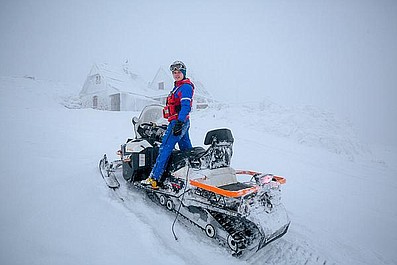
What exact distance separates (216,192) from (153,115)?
8.27 feet

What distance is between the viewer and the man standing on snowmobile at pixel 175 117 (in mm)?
3316

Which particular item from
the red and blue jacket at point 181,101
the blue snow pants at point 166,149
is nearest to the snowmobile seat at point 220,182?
the blue snow pants at point 166,149

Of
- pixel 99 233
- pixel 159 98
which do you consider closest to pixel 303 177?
pixel 99 233

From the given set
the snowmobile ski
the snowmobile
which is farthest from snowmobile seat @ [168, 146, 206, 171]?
the snowmobile ski

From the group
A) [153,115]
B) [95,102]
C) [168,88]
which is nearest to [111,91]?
[95,102]

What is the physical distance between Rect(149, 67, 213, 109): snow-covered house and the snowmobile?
22.1m

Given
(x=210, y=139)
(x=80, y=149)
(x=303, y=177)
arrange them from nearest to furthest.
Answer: (x=210, y=139), (x=80, y=149), (x=303, y=177)

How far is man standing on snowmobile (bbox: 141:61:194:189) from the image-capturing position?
3316 millimetres

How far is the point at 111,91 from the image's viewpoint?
22.0 m

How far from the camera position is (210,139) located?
329 centimetres

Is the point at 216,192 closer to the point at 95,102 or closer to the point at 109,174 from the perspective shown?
the point at 109,174

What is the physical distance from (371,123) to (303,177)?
30729 millimetres

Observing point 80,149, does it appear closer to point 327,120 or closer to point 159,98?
point 327,120

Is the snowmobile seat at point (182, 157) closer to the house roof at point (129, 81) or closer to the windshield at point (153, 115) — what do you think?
the windshield at point (153, 115)
